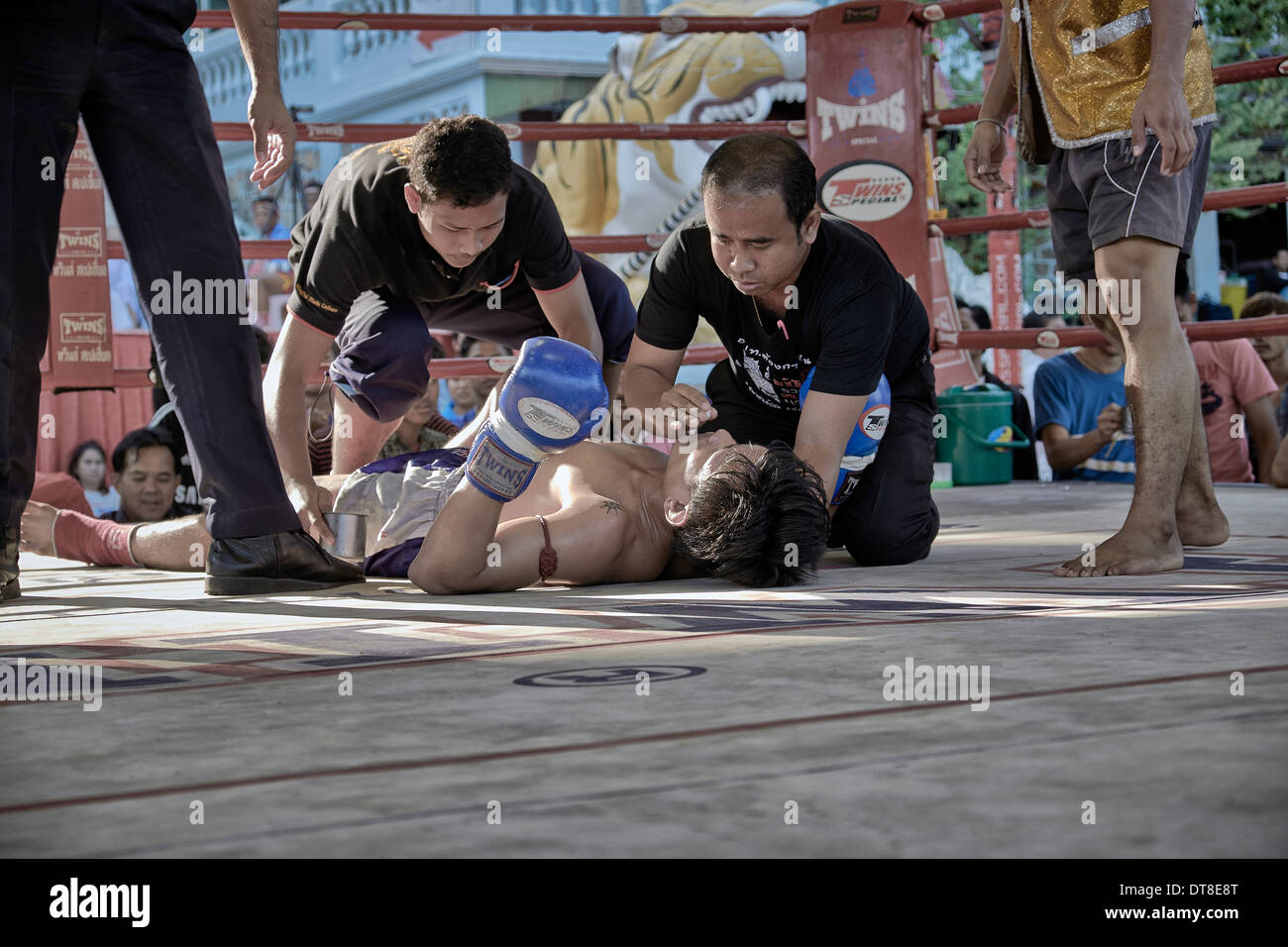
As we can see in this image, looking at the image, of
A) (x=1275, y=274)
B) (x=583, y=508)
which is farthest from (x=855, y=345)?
(x=1275, y=274)

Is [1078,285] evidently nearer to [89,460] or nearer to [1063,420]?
[1063,420]

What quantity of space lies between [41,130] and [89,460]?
2.84 m

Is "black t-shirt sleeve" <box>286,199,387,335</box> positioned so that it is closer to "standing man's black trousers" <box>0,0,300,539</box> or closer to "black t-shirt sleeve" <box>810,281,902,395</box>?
"standing man's black trousers" <box>0,0,300,539</box>

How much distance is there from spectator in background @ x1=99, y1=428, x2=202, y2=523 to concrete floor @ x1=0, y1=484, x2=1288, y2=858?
1862mm

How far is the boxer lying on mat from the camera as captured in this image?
7.34 feet

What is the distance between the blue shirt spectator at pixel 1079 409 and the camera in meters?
4.50

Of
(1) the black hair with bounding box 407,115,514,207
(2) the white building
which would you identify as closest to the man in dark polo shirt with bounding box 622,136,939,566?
(1) the black hair with bounding box 407,115,514,207

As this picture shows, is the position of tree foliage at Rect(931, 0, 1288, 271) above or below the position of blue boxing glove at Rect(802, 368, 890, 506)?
above

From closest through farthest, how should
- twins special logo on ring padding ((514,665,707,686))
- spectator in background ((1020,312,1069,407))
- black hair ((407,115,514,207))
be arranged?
1. twins special logo on ring padding ((514,665,707,686))
2. black hair ((407,115,514,207))
3. spectator in background ((1020,312,1069,407))

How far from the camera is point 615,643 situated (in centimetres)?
160

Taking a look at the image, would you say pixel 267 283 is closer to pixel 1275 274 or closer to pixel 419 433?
pixel 419 433

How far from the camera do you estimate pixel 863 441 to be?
2768mm

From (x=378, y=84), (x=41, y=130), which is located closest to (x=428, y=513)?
(x=41, y=130)

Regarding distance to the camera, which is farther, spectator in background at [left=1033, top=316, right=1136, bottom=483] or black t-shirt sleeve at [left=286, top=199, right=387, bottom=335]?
spectator in background at [left=1033, top=316, right=1136, bottom=483]
